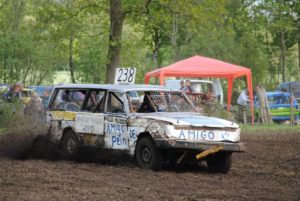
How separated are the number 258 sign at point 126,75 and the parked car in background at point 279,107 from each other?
12.7m

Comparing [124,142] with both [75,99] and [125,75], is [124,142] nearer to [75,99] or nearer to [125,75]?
[75,99]

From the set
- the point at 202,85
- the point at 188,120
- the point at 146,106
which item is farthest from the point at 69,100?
the point at 202,85

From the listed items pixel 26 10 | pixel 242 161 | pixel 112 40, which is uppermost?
pixel 26 10

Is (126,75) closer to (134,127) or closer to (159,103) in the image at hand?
(159,103)

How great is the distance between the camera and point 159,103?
44.3 ft

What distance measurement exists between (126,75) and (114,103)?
3.65 meters

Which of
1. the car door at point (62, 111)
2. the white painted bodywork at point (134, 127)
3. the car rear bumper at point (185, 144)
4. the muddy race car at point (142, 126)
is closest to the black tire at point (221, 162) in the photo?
the muddy race car at point (142, 126)

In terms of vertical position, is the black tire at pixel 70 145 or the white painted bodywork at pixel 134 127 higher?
the white painted bodywork at pixel 134 127

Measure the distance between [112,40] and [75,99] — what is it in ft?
33.4

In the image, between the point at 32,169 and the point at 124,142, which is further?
the point at 124,142

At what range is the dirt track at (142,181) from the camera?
9.15 m

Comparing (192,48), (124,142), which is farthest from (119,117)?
(192,48)

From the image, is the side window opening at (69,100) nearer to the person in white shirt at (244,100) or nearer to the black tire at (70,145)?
the black tire at (70,145)

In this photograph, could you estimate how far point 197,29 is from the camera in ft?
85.8
